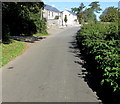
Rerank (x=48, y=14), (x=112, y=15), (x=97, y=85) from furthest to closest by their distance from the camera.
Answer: (x=48, y=14) → (x=112, y=15) → (x=97, y=85)

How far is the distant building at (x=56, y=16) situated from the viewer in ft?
173

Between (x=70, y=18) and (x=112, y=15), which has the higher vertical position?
(x=70, y=18)

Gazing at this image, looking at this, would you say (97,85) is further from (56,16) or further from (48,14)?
(56,16)

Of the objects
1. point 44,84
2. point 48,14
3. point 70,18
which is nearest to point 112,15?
point 44,84

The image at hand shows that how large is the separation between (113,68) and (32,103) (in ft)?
8.33

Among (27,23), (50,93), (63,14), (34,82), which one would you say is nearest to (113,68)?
(50,93)

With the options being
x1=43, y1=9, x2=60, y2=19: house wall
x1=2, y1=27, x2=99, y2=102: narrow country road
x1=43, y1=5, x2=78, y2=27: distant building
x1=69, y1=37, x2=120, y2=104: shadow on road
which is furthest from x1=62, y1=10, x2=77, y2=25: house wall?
x1=69, y1=37, x2=120, y2=104: shadow on road

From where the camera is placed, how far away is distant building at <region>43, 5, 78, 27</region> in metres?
52.9

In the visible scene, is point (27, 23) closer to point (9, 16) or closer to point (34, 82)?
point (9, 16)

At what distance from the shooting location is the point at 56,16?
5800 centimetres

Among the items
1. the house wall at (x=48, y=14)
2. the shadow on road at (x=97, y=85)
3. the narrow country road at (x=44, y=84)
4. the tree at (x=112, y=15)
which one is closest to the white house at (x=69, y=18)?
the house wall at (x=48, y=14)

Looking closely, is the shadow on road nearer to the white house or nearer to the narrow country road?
the narrow country road

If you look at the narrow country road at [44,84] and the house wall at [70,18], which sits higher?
the house wall at [70,18]

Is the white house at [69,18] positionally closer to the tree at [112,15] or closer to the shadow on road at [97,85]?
the tree at [112,15]
